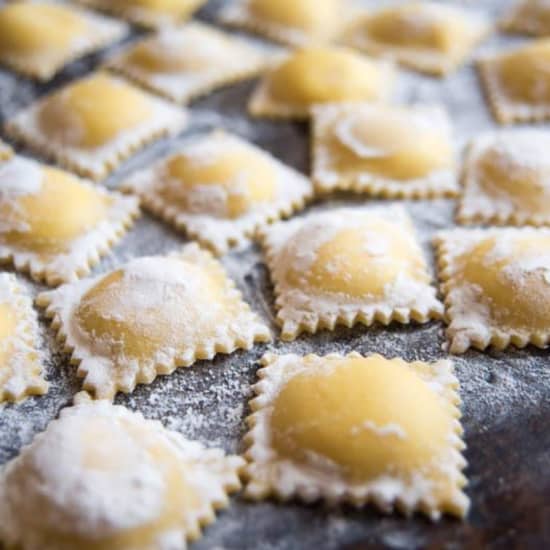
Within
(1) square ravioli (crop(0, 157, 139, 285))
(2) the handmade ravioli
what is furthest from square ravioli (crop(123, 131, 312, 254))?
(2) the handmade ravioli

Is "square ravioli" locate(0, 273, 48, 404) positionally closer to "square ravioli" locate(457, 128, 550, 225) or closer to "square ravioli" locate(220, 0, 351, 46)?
"square ravioli" locate(457, 128, 550, 225)

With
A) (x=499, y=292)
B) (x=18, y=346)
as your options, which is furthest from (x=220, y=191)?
(x=499, y=292)

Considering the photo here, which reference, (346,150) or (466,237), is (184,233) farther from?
(466,237)

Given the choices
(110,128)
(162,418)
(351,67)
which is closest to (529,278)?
(162,418)

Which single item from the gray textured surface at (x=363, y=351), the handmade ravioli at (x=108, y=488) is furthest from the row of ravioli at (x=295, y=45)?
the handmade ravioli at (x=108, y=488)

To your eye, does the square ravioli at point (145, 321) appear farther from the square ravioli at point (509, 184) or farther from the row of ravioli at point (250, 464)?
the square ravioli at point (509, 184)

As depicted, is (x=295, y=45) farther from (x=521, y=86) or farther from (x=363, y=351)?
(x=363, y=351)
